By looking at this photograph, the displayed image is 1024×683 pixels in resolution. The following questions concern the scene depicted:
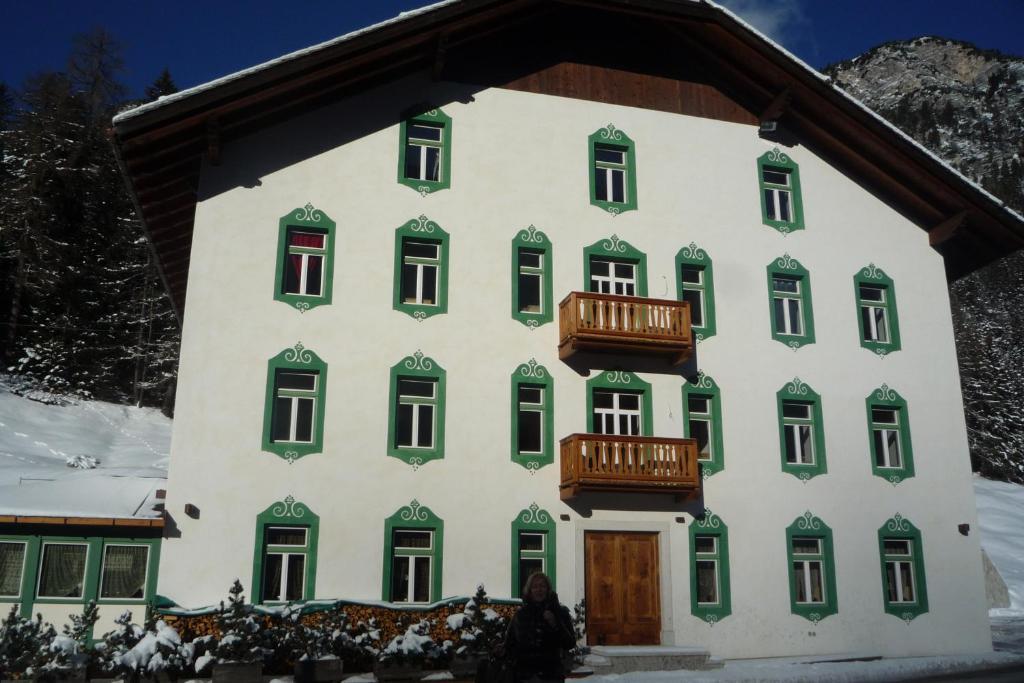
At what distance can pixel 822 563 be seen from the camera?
22625mm

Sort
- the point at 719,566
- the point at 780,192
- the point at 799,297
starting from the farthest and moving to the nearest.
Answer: the point at 780,192, the point at 799,297, the point at 719,566

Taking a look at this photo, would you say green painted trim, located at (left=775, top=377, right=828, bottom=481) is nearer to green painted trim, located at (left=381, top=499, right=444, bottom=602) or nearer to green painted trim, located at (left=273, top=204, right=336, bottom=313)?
green painted trim, located at (left=381, top=499, right=444, bottom=602)

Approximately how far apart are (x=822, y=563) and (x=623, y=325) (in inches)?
310

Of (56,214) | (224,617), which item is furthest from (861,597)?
(56,214)

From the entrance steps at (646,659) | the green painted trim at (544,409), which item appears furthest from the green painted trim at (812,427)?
the green painted trim at (544,409)

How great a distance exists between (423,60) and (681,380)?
10381mm

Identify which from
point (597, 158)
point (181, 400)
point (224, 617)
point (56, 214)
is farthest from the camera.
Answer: point (56, 214)

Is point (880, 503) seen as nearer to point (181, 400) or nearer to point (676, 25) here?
point (676, 25)

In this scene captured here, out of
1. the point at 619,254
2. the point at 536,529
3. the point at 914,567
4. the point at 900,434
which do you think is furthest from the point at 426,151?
the point at 914,567

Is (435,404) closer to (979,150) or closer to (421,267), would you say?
(421,267)

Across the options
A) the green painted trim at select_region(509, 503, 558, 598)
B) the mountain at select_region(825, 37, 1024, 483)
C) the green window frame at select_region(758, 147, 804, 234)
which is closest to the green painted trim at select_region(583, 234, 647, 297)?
the green window frame at select_region(758, 147, 804, 234)

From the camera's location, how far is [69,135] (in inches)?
2079

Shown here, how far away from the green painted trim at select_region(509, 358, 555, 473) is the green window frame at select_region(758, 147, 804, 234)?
318 inches

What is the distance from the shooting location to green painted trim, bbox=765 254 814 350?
78.2 feet
